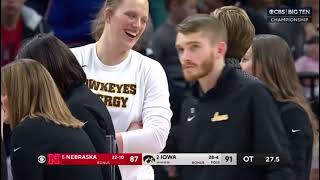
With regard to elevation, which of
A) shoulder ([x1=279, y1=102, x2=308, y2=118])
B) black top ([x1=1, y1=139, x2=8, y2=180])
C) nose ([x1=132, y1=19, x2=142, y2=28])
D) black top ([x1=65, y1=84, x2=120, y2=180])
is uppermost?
nose ([x1=132, y1=19, x2=142, y2=28])

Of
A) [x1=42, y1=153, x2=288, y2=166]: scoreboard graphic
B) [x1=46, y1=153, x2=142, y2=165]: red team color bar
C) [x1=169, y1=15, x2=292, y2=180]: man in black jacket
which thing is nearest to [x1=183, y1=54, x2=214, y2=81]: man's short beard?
[x1=169, y1=15, x2=292, y2=180]: man in black jacket

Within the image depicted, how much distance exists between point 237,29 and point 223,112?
0.37 m

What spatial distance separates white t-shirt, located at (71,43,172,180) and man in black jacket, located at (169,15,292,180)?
231mm

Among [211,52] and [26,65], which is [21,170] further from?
[211,52]

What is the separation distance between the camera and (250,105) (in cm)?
320

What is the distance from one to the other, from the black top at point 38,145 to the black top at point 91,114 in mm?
111

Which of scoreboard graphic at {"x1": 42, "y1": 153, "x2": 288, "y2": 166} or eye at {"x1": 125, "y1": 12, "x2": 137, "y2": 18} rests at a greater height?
eye at {"x1": 125, "y1": 12, "x2": 137, "y2": 18}

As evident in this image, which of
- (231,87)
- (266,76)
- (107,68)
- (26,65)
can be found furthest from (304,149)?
(26,65)

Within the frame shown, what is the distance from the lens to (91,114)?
3.25 metres

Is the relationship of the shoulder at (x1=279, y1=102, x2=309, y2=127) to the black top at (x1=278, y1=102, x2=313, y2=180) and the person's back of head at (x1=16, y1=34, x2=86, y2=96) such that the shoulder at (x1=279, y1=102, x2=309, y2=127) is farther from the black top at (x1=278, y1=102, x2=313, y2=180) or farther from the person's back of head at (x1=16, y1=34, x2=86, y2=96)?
the person's back of head at (x1=16, y1=34, x2=86, y2=96)

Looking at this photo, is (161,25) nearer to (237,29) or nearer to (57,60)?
(237,29)

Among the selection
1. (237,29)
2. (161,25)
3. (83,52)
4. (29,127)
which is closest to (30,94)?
(29,127)

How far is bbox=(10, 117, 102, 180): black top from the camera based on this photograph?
3.05 m

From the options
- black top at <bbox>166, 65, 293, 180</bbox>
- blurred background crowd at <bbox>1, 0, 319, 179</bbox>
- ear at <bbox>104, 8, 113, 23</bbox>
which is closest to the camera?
black top at <bbox>166, 65, 293, 180</bbox>
